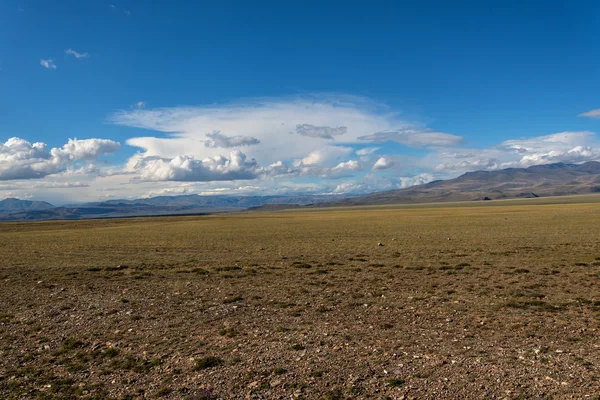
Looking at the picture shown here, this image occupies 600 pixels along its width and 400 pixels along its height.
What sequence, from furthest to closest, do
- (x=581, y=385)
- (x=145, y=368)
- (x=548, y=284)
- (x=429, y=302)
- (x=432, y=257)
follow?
1. (x=432, y=257)
2. (x=548, y=284)
3. (x=429, y=302)
4. (x=145, y=368)
5. (x=581, y=385)

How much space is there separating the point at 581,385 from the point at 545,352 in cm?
197

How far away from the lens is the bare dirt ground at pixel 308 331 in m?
8.80

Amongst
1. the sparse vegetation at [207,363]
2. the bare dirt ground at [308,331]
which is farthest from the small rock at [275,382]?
the sparse vegetation at [207,363]

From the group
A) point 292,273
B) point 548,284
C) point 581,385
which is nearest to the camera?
point 581,385

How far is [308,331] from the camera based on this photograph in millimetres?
12617

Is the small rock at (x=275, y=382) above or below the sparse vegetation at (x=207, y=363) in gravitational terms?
below

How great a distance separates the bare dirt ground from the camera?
8805 mm

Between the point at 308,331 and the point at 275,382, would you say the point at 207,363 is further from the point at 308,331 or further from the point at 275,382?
the point at 308,331

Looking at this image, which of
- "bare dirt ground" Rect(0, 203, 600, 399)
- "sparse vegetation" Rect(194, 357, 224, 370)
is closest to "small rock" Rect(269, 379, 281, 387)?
"bare dirt ground" Rect(0, 203, 600, 399)

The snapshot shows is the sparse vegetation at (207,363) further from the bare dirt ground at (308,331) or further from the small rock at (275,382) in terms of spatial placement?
the small rock at (275,382)

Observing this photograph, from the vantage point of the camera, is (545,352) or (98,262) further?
(98,262)

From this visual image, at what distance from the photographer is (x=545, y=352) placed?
10102 millimetres

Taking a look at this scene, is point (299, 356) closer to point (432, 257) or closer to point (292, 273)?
point (292, 273)

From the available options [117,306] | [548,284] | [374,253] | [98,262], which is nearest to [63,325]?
[117,306]
